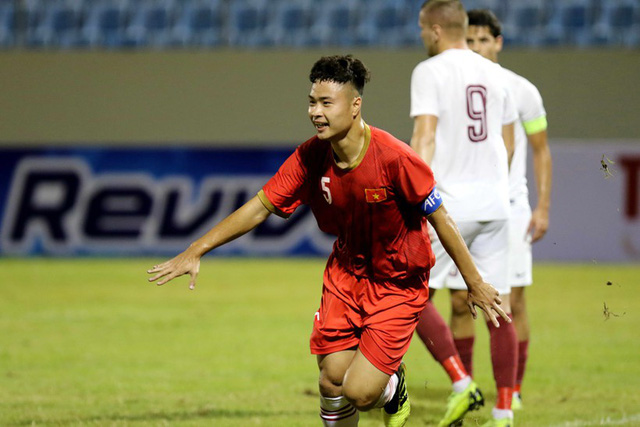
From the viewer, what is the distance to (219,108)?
1748cm

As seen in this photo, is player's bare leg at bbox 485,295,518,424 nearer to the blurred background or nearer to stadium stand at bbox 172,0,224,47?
the blurred background

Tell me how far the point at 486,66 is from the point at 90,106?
42.5 ft

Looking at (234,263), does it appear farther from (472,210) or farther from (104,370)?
(472,210)

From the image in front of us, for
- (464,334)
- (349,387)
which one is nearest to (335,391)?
(349,387)

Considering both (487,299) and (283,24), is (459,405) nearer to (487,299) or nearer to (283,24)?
(487,299)

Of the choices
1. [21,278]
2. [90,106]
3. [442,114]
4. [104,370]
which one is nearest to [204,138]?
[90,106]

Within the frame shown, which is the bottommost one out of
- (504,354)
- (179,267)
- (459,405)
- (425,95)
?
(459,405)

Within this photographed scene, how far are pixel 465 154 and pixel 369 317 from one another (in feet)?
4.65

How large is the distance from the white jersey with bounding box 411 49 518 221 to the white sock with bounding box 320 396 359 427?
4.66 ft

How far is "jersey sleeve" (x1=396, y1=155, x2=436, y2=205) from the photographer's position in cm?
419

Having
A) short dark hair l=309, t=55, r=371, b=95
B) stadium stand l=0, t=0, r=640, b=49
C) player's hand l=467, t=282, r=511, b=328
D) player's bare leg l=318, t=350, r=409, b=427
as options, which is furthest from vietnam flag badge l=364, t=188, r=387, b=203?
stadium stand l=0, t=0, r=640, b=49

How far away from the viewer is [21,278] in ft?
43.7

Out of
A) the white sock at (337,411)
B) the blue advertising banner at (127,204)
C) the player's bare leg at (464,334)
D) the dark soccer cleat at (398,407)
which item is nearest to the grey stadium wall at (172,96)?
the blue advertising banner at (127,204)

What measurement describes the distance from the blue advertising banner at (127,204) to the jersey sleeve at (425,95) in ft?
34.4
